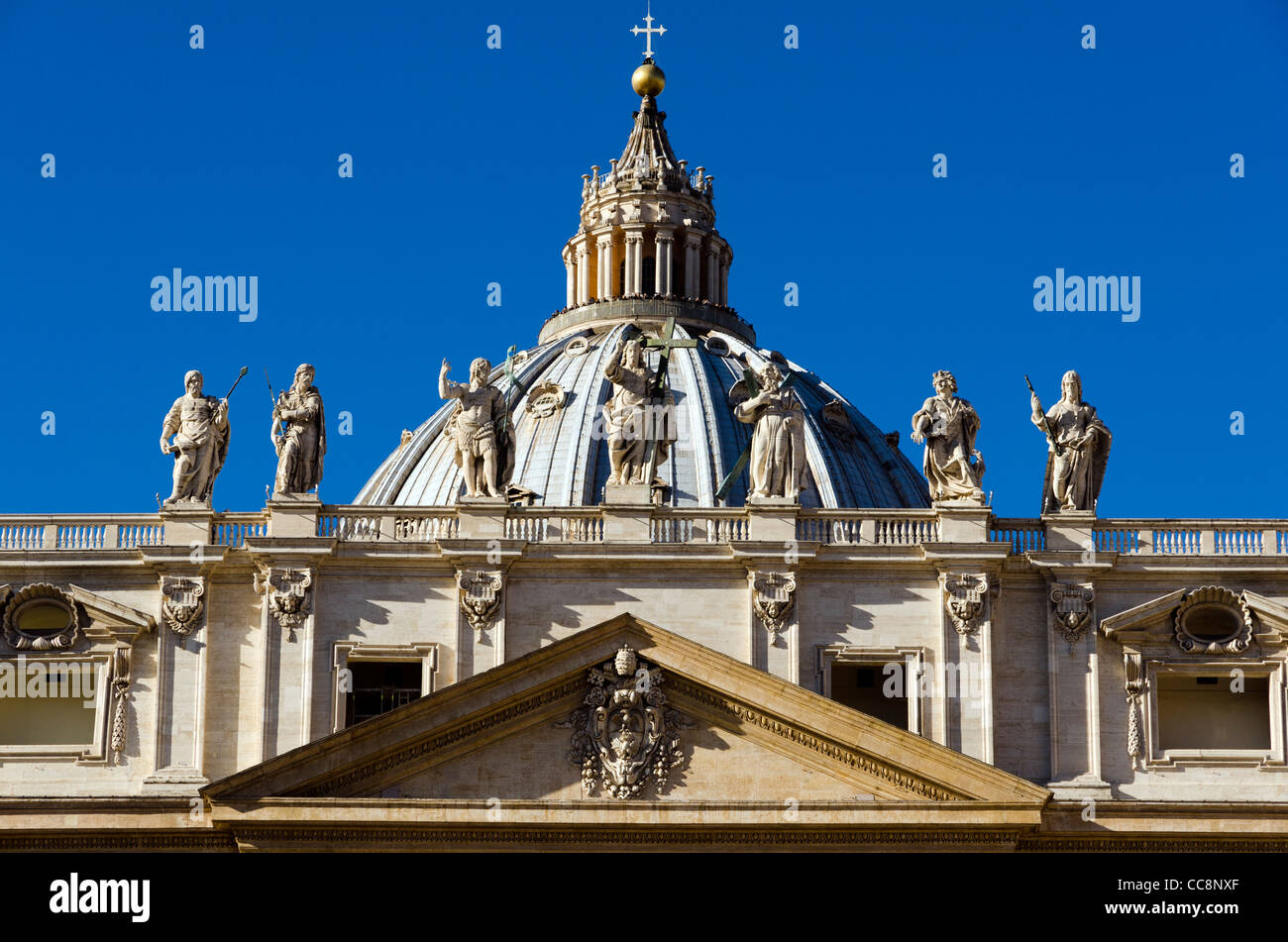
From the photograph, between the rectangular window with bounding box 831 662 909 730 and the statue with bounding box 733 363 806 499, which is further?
the statue with bounding box 733 363 806 499

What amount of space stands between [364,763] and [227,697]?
4.28 meters

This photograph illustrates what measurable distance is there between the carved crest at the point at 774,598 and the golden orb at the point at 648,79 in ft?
193

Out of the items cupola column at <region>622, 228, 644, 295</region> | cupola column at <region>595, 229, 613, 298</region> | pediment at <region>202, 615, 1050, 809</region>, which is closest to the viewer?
pediment at <region>202, 615, 1050, 809</region>

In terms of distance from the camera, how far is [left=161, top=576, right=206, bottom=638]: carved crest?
61781 millimetres

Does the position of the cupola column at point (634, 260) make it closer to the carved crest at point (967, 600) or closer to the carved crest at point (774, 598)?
the carved crest at point (774, 598)

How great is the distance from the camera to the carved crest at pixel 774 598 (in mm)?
61750

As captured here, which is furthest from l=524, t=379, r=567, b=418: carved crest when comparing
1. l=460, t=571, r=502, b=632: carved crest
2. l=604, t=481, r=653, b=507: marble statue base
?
l=460, t=571, r=502, b=632: carved crest

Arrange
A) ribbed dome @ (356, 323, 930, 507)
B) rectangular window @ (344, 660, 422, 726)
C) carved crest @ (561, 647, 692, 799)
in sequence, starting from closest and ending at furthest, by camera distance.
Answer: carved crest @ (561, 647, 692, 799)
rectangular window @ (344, 660, 422, 726)
ribbed dome @ (356, 323, 930, 507)

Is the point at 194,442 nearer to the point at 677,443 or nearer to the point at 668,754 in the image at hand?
the point at 668,754

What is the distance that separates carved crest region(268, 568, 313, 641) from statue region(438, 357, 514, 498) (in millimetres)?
4147

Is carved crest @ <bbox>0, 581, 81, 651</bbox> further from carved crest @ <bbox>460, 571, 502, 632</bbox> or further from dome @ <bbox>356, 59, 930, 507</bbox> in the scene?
dome @ <bbox>356, 59, 930, 507</bbox>

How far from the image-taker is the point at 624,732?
5947 centimetres

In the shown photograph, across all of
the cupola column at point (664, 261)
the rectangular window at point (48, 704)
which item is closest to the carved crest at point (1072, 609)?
the rectangular window at point (48, 704)
